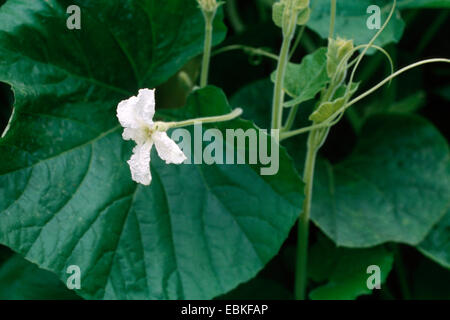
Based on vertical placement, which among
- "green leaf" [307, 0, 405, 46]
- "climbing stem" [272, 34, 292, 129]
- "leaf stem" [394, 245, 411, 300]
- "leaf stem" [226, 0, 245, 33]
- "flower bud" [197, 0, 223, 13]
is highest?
"leaf stem" [226, 0, 245, 33]

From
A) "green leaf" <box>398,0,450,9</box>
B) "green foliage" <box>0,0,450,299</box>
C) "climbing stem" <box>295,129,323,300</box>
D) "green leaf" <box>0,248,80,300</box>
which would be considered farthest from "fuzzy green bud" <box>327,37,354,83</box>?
"green leaf" <box>0,248,80,300</box>

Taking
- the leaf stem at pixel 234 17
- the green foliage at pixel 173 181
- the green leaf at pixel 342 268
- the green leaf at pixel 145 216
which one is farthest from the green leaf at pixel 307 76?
the leaf stem at pixel 234 17

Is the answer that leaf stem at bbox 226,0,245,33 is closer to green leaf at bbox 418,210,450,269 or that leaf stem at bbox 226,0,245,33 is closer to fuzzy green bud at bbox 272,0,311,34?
fuzzy green bud at bbox 272,0,311,34

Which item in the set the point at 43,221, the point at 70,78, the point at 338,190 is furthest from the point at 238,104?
the point at 43,221

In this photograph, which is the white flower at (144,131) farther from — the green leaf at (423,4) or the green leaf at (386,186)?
the green leaf at (423,4)

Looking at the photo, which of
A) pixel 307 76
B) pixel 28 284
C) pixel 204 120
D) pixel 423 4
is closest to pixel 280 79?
pixel 307 76

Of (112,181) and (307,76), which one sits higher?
(307,76)

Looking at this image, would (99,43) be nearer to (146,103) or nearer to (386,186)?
(146,103)

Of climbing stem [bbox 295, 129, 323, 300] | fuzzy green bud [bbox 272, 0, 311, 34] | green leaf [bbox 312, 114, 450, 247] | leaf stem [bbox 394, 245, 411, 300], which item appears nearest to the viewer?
fuzzy green bud [bbox 272, 0, 311, 34]
